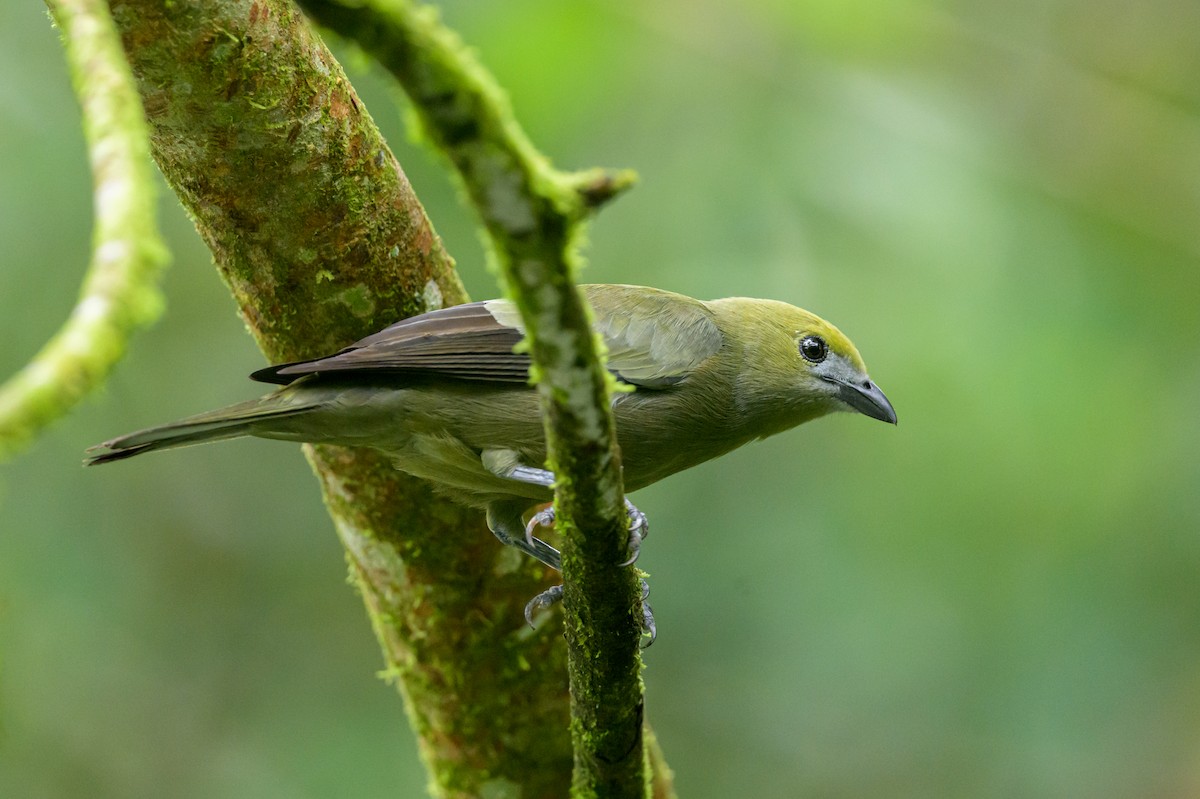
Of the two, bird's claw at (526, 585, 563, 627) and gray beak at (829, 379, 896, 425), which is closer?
bird's claw at (526, 585, 563, 627)

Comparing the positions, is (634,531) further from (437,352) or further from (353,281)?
(353,281)

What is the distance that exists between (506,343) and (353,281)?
0.56 m

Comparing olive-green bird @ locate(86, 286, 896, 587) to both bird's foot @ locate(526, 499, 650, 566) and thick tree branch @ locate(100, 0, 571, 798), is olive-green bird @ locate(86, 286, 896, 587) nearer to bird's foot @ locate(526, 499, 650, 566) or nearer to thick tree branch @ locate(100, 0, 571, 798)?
bird's foot @ locate(526, 499, 650, 566)

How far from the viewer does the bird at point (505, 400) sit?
361 cm

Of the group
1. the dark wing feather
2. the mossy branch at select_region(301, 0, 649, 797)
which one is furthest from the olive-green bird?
the mossy branch at select_region(301, 0, 649, 797)

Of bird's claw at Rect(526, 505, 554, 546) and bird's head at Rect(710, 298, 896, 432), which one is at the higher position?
bird's head at Rect(710, 298, 896, 432)

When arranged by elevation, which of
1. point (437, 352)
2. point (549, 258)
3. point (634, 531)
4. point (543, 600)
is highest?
point (437, 352)

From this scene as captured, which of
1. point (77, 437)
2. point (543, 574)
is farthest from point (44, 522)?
point (543, 574)

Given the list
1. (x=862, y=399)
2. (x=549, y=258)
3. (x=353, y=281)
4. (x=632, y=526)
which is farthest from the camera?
(x=862, y=399)

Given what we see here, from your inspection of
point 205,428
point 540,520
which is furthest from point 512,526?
point 205,428

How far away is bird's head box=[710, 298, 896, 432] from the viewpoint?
4.36 metres

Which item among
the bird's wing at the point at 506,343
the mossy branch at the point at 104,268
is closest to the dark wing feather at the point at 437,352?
the bird's wing at the point at 506,343

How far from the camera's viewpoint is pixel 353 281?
3.64 meters

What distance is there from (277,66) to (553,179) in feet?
5.71
